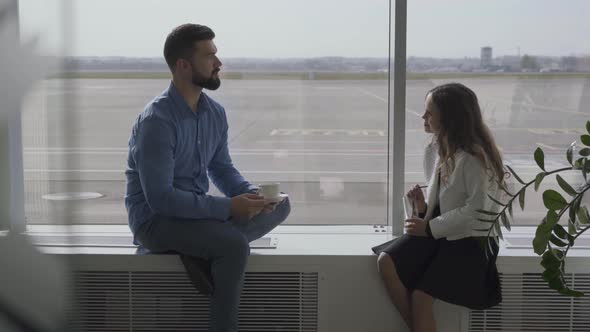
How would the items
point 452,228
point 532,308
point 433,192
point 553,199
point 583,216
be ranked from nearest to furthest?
point 553,199, point 583,216, point 452,228, point 433,192, point 532,308

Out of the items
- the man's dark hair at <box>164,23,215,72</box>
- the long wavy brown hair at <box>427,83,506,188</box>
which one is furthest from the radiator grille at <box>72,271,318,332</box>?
the man's dark hair at <box>164,23,215,72</box>

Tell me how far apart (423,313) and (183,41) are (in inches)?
52.5

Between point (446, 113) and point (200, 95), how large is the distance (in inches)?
36.6

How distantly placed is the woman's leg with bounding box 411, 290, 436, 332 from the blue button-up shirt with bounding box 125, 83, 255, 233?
0.77 m

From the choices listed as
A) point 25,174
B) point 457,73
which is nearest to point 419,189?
point 457,73

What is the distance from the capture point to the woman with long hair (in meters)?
2.58

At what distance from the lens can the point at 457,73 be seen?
3.05 meters

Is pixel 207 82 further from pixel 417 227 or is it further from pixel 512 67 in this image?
pixel 512 67

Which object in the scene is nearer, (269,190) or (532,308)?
(269,190)

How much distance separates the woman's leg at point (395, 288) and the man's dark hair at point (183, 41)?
1.06 meters

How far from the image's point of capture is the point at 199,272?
2662 millimetres

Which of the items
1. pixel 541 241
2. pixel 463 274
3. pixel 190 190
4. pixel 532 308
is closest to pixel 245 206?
pixel 190 190

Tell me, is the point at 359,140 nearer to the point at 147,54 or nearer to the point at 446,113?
the point at 446,113

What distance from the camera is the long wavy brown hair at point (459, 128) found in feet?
8.57
